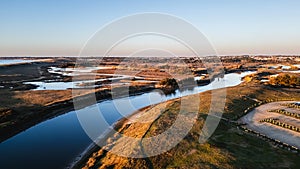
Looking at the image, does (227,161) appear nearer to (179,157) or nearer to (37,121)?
(179,157)

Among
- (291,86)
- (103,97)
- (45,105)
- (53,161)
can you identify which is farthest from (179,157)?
(291,86)

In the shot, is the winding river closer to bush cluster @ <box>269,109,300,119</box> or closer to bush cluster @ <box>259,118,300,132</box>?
bush cluster @ <box>259,118,300,132</box>

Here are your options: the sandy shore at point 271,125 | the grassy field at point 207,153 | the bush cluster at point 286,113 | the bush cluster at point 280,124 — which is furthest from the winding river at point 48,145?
the bush cluster at point 286,113

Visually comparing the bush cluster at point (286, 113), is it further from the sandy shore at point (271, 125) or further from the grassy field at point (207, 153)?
the grassy field at point (207, 153)

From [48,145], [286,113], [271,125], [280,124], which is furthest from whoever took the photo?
[286,113]

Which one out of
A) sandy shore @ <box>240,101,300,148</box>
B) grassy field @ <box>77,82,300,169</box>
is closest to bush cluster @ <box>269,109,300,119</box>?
sandy shore @ <box>240,101,300,148</box>

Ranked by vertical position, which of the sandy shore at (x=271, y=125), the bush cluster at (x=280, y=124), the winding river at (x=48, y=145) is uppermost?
the bush cluster at (x=280, y=124)

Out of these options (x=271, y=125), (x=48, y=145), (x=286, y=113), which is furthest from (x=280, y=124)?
(x=48, y=145)

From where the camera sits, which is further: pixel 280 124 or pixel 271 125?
pixel 271 125

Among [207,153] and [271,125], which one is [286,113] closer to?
[271,125]
